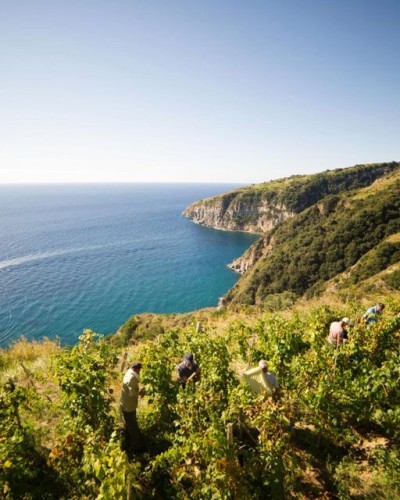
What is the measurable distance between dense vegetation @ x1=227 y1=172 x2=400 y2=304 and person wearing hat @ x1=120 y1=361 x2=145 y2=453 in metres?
48.5

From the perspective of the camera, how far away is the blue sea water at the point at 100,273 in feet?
183

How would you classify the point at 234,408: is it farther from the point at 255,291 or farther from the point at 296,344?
the point at 255,291

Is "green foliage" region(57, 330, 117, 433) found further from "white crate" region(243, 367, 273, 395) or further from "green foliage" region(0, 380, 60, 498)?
"white crate" region(243, 367, 273, 395)

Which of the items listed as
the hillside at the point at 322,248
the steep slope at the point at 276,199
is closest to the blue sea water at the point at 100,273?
the hillside at the point at 322,248

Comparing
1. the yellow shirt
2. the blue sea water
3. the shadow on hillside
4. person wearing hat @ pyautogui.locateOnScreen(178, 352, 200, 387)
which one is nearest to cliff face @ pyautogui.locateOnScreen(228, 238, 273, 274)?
the blue sea water

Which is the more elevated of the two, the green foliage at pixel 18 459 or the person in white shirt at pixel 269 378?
the person in white shirt at pixel 269 378

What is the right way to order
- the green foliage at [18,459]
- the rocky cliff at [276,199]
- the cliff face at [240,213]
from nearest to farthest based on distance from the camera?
the green foliage at [18,459], the rocky cliff at [276,199], the cliff face at [240,213]

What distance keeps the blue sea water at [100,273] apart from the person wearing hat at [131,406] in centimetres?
4663

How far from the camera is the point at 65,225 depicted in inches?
5468

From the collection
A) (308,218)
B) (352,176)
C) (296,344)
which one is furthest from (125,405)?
(352,176)

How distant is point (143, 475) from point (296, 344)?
493 cm

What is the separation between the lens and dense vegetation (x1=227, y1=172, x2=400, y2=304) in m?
58.8

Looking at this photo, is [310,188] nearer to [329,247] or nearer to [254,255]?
[254,255]

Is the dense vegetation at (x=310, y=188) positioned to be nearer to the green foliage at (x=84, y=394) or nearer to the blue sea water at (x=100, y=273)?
the blue sea water at (x=100, y=273)
